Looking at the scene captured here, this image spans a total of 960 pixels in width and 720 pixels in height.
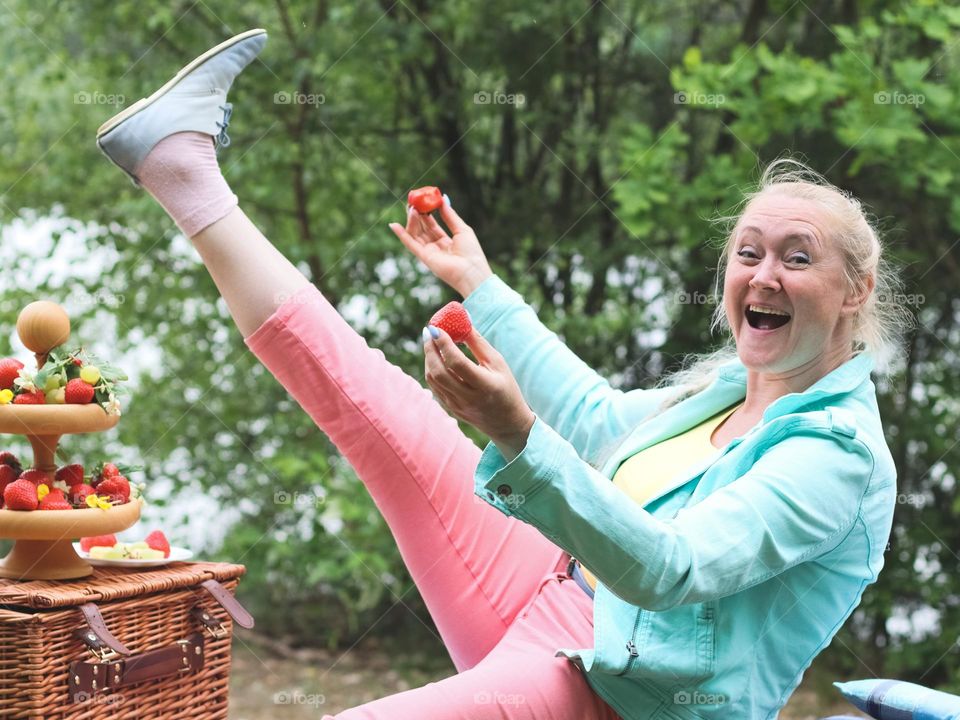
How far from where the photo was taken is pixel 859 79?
314cm

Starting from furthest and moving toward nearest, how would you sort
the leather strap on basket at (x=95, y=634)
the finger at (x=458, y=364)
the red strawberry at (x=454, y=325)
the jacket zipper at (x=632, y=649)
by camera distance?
the leather strap on basket at (x=95, y=634) → the jacket zipper at (x=632, y=649) → the red strawberry at (x=454, y=325) → the finger at (x=458, y=364)

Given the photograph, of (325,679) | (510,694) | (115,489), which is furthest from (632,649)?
(325,679)

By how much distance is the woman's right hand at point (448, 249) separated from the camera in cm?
198

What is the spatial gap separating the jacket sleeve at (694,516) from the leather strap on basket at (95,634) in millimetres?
625

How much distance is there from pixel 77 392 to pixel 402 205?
214 cm

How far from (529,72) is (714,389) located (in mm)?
2247

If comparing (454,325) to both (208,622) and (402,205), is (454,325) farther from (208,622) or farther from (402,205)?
(402,205)

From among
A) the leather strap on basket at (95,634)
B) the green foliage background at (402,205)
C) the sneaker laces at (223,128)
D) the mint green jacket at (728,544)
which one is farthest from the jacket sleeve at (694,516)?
the green foliage background at (402,205)

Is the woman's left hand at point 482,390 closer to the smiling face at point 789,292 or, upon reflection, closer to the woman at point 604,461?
the woman at point 604,461

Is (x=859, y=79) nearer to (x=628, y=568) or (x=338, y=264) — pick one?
Result: (x=338, y=264)

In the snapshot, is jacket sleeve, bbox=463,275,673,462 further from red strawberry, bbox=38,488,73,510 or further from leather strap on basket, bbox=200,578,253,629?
red strawberry, bbox=38,488,73,510

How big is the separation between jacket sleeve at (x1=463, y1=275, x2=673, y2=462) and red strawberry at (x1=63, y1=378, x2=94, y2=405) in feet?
2.08

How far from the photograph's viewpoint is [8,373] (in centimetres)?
154

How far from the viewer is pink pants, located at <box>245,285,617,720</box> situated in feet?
5.33
